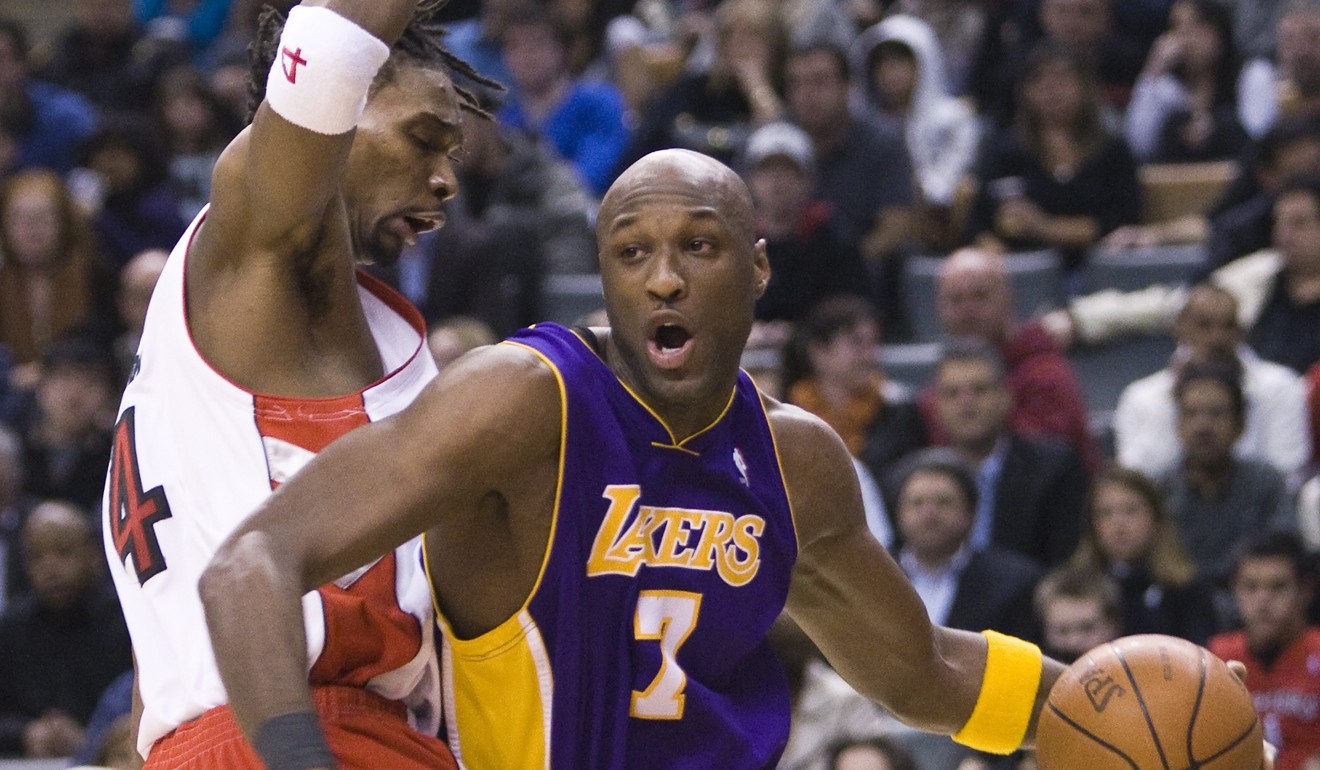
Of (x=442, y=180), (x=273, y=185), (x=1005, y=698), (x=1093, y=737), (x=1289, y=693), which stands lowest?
(x=1289, y=693)

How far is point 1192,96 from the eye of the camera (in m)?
9.99

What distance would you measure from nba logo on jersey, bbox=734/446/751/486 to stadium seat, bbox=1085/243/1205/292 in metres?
5.80

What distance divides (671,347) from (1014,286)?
5.92 meters

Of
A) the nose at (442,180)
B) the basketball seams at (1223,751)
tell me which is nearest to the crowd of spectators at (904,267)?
the basketball seams at (1223,751)

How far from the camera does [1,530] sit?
8.13 meters

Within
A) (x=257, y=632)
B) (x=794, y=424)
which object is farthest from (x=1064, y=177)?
(x=257, y=632)

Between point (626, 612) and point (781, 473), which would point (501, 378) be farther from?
point (781, 473)

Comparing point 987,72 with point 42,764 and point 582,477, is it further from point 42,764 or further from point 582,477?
point 582,477

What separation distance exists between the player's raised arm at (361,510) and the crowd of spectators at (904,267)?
3.08 meters

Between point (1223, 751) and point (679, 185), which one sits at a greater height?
point (679, 185)

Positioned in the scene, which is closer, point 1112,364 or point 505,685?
point 505,685

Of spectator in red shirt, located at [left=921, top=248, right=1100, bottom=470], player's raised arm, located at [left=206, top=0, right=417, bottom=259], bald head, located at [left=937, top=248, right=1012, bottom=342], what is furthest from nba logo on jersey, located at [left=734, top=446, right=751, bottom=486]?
bald head, located at [left=937, top=248, right=1012, bottom=342]

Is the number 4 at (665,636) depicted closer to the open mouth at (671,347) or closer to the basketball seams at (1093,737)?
the open mouth at (671,347)

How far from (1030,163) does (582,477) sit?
651cm
